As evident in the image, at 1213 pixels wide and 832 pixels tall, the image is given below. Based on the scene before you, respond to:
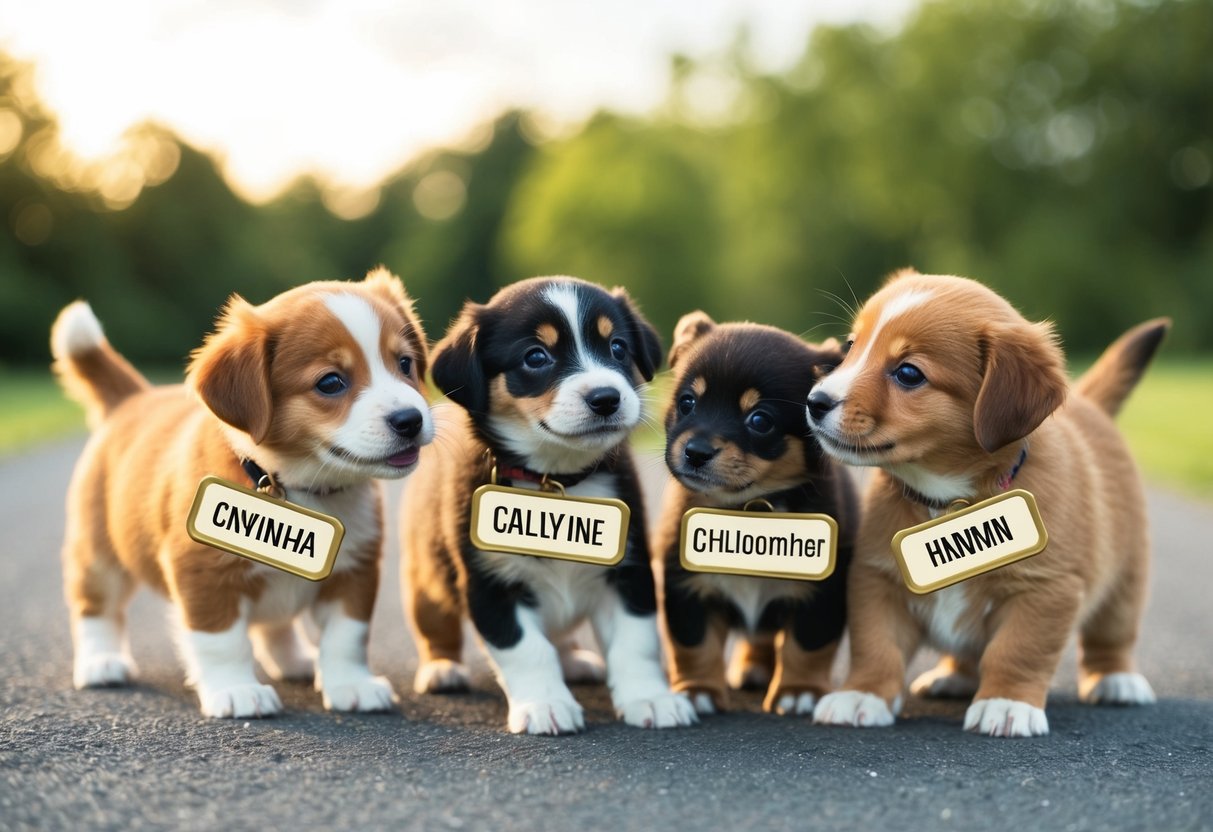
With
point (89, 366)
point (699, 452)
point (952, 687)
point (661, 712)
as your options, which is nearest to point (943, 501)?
point (699, 452)

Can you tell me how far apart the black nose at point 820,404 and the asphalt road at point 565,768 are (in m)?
1.03

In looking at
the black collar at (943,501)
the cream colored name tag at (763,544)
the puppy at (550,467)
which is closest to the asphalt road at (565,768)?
the puppy at (550,467)

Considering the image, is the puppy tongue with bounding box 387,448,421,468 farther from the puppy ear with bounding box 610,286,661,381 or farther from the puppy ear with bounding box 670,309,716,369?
the puppy ear with bounding box 670,309,716,369

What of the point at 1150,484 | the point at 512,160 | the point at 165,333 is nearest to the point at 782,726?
the point at 1150,484

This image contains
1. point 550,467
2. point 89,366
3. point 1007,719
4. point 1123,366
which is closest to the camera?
point 1007,719

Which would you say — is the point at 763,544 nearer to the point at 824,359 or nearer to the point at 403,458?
the point at 824,359

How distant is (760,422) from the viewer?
13.7ft

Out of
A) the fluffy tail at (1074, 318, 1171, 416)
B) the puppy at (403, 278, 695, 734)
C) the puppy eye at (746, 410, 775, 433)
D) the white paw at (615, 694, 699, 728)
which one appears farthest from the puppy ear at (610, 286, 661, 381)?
the fluffy tail at (1074, 318, 1171, 416)

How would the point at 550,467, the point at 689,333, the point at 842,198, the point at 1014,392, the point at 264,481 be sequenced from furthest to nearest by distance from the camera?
1. the point at 842,198
2. the point at 689,333
3. the point at 550,467
4. the point at 264,481
5. the point at 1014,392

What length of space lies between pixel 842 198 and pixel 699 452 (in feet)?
144

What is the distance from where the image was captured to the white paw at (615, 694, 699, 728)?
398cm

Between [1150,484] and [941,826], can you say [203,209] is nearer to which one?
[1150,484]

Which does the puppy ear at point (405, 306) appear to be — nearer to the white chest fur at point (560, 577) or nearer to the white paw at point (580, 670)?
the white chest fur at point (560, 577)

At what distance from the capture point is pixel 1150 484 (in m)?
12.3
